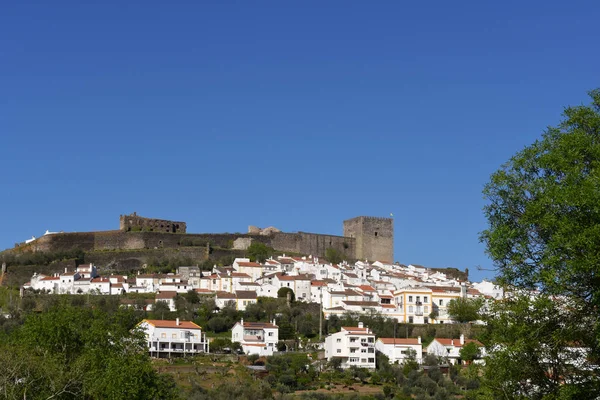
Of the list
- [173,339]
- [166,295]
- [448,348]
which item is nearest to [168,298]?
[166,295]

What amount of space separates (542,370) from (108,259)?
7862 cm

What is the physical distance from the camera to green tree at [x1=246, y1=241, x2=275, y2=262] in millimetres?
92581

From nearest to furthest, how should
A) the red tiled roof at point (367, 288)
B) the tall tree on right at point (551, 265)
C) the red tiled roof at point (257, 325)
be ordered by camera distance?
1. the tall tree on right at point (551, 265)
2. the red tiled roof at point (257, 325)
3. the red tiled roof at point (367, 288)

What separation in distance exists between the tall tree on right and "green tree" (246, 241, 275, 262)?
240 feet

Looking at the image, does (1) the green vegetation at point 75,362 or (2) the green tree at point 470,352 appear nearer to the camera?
(1) the green vegetation at point 75,362

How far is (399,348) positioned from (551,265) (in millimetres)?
46218

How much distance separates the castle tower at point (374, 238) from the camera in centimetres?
10181

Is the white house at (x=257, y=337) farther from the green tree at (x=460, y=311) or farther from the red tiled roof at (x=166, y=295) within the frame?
the green tree at (x=460, y=311)

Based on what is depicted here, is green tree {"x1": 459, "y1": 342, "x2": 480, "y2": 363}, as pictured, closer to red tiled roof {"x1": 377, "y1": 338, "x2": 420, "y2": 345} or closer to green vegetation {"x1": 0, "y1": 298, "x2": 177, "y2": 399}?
red tiled roof {"x1": 377, "y1": 338, "x2": 420, "y2": 345}

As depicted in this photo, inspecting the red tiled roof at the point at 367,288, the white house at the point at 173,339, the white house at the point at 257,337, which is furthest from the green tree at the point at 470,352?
the red tiled roof at the point at 367,288

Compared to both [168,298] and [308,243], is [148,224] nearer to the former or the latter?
[308,243]

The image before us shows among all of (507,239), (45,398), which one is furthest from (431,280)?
(507,239)

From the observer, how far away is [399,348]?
62.2 metres

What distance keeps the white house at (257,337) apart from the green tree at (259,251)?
26.9 metres
